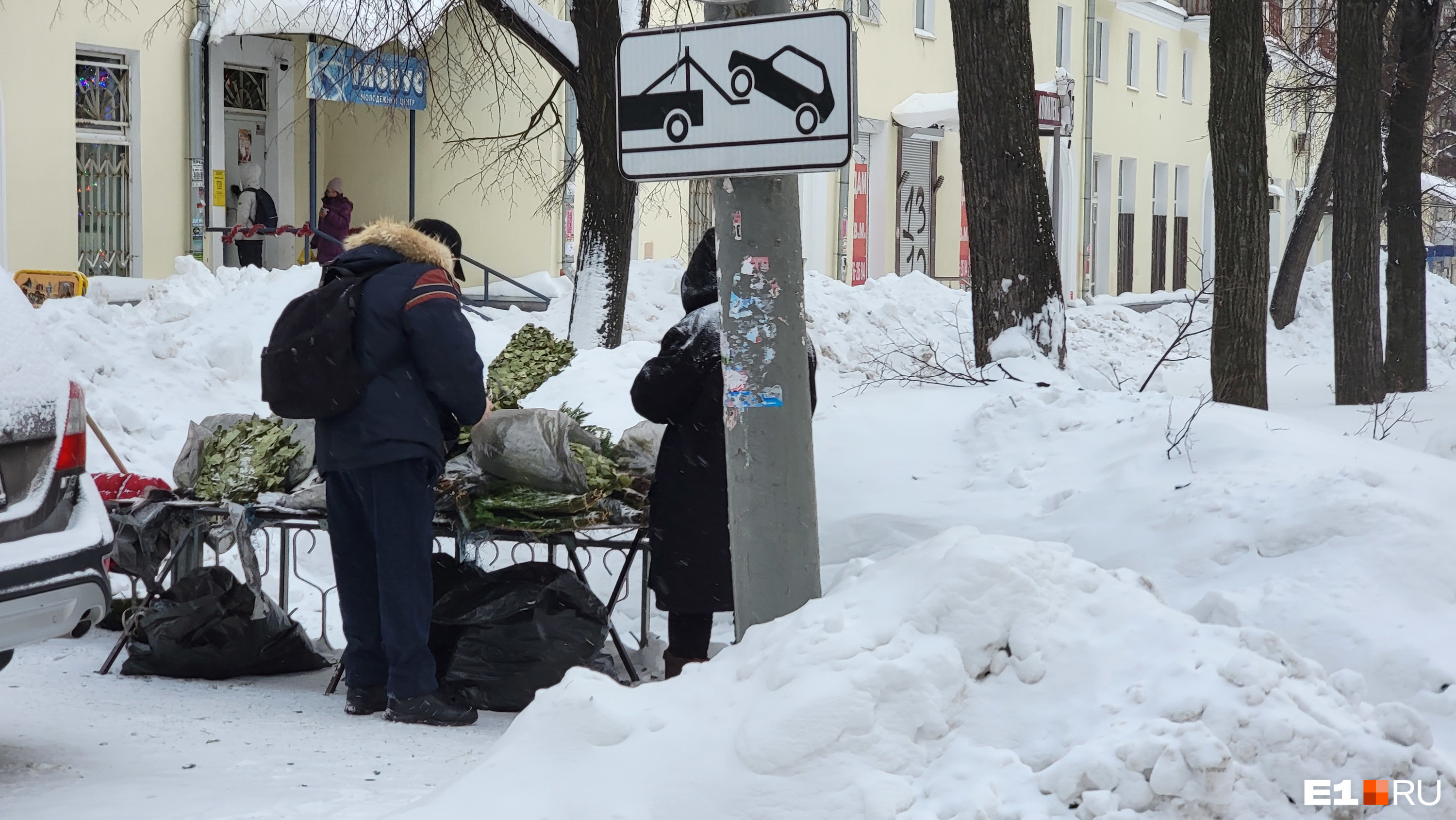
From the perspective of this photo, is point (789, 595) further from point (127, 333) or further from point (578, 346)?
point (127, 333)

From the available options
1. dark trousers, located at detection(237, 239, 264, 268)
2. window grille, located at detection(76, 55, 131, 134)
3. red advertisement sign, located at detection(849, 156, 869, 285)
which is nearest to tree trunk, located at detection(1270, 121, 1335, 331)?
red advertisement sign, located at detection(849, 156, 869, 285)

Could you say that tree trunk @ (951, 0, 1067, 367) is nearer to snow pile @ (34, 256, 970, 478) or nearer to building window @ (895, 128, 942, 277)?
snow pile @ (34, 256, 970, 478)

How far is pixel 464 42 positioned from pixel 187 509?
14740mm

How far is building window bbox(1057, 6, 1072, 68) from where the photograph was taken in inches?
1206

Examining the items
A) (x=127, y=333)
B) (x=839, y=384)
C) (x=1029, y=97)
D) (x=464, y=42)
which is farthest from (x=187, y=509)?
(x=464, y=42)

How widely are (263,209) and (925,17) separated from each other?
14353 millimetres

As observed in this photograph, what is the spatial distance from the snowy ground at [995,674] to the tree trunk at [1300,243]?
44.6 ft

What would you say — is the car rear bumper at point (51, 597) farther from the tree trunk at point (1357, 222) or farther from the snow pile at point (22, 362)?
the tree trunk at point (1357, 222)

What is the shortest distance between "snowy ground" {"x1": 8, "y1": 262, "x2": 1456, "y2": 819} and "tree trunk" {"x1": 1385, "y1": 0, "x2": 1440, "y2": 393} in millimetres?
6924

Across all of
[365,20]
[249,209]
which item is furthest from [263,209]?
[365,20]

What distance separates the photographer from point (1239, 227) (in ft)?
30.1

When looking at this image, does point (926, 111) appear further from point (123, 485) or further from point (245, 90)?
point (123, 485)

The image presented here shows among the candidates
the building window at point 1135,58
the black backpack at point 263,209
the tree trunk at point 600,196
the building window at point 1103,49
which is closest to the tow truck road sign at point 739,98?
the tree trunk at point 600,196

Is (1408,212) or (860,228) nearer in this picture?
(1408,212)
